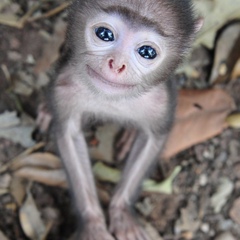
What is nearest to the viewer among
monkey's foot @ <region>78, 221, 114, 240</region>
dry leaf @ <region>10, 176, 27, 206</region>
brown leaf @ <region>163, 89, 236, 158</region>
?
monkey's foot @ <region>78, 221, 114, 240</region>

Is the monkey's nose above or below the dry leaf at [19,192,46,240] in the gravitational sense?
above

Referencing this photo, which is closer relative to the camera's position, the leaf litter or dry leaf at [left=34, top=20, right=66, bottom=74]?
the leaf litter

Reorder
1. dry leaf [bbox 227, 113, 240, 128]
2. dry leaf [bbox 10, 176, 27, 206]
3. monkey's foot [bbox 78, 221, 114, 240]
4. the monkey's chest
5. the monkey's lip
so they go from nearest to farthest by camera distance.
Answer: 1. the monkey's lip
2. the monkey's chest
3. monkey's foot [bbox 78, 221, 114, 240]
4. dry leaf [bbox 10, 176, 27, 206]
5. dry leaf [bbox 227, 113, 240, 128]

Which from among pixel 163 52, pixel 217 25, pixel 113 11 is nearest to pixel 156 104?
pixel 163 52

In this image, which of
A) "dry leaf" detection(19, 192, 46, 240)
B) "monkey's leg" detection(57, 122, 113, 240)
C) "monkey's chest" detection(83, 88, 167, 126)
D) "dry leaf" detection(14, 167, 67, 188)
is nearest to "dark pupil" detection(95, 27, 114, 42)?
"monkey's chest" detection(83, 88, 167, 126)

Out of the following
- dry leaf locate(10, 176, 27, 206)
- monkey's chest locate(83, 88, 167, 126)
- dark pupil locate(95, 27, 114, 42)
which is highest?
dark pupil locate(95, 27, 114, 42)

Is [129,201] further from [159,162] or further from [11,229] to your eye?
[11,229]

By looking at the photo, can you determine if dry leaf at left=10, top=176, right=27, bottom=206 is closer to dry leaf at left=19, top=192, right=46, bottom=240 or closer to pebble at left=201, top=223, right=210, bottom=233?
dry leaf at left=19, top=192, right=46, bottom=240
